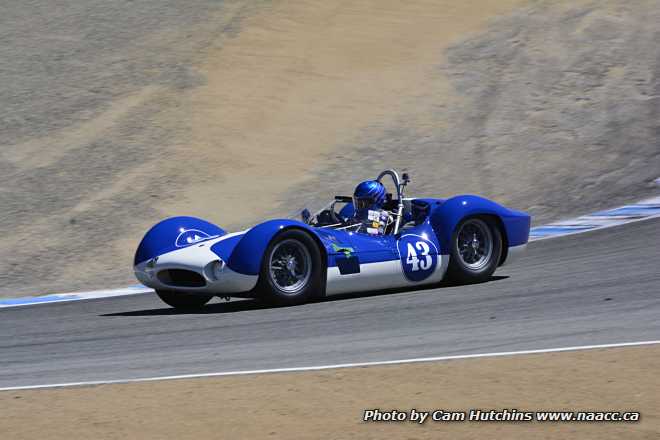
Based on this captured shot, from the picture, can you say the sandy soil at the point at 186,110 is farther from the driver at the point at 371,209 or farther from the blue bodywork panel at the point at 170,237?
the driver at the point at 371,209

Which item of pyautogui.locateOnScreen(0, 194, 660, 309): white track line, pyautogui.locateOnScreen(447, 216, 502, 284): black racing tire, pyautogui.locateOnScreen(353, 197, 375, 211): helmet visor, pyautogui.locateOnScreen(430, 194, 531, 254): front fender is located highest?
pyautogui.locateOnScreen(353, 197, 375, 211): helmet visor

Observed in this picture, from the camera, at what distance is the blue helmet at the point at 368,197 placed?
35.8 feet

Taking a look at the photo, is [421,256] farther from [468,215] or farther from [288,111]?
[288,111]

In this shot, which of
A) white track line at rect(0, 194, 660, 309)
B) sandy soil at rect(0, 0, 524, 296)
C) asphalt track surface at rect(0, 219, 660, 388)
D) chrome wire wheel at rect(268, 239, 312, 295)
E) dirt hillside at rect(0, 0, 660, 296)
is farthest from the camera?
dirt hillside at rect(0, 0, 660, 296)

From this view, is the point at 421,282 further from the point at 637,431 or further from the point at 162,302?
Answer: the point at 637,431

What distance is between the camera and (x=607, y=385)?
607 cm

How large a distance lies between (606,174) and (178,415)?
40.2ft

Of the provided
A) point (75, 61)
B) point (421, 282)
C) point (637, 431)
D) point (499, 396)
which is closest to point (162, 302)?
point (421, 282)

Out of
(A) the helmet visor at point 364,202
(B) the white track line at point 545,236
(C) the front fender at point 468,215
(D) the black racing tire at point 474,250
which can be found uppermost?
(A) the helmet visor at point 364,202

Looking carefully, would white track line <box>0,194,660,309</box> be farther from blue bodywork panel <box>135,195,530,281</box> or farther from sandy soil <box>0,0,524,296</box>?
blue bodywork panel <box>135,195,530,281</box>

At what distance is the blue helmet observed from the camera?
10.9 m

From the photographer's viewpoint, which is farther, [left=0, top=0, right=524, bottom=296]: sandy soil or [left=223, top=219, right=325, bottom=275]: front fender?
[left=0, top=0, right=524, bottom=296]: sandy soil

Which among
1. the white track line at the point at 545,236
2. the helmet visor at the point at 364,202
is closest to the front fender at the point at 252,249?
the helmet visor at the point at 364,202

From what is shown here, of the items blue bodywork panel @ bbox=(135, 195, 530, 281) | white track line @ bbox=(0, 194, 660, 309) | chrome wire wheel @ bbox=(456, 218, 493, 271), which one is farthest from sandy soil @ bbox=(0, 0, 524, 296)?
chrome wire wheel @ bbox=(456, 218, 493, 271)
